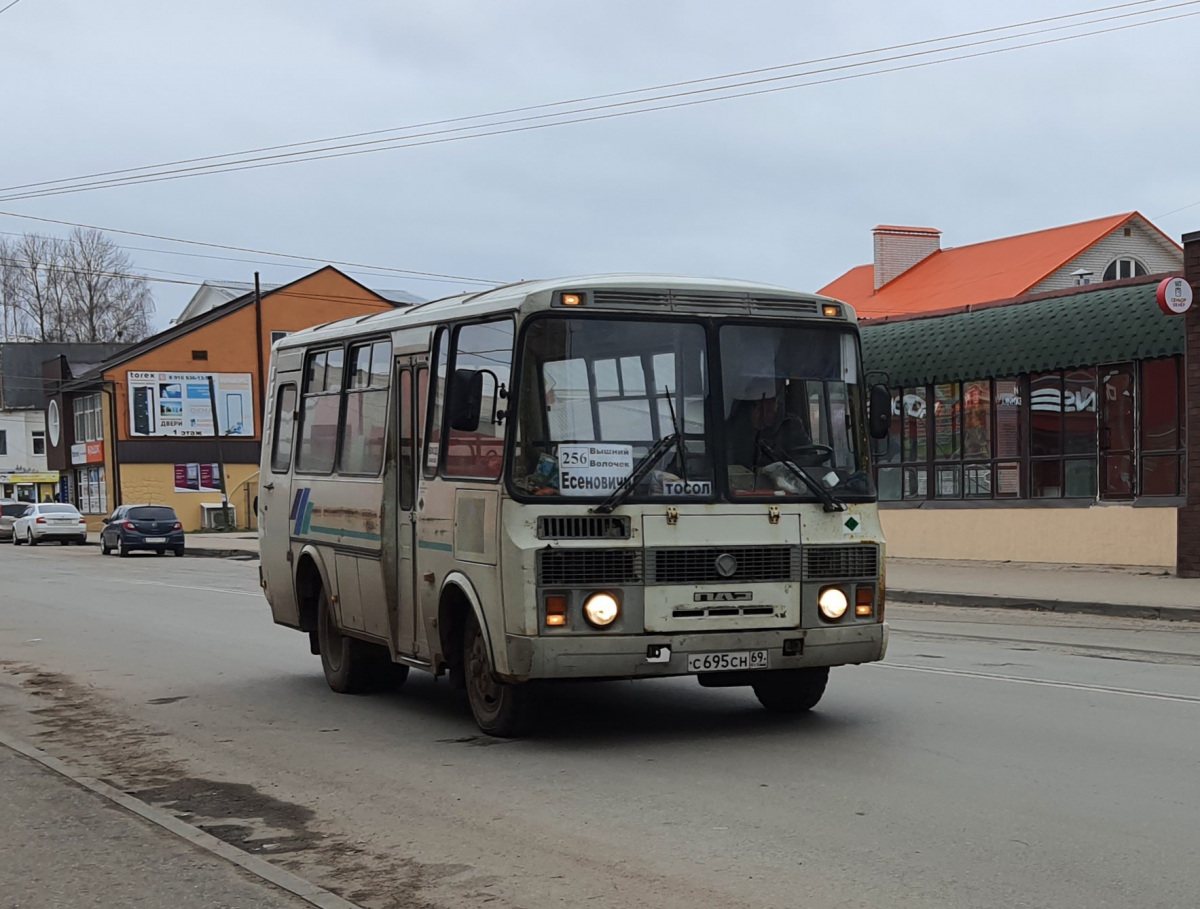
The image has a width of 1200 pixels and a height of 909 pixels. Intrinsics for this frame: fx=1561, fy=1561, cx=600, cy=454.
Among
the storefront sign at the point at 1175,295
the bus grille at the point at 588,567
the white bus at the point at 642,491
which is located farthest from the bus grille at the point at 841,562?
the storefront sign at the point at 1175,295

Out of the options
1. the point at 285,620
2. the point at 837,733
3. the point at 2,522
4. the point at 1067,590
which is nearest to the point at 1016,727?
the point at 837,733

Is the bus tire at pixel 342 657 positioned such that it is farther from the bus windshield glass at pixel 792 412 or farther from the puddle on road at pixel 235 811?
the bus windshield glass at pixel 792 412

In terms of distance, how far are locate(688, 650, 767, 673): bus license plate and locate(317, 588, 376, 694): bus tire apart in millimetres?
3675

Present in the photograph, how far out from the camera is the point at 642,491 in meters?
9.02

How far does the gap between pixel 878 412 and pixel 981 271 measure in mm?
42251

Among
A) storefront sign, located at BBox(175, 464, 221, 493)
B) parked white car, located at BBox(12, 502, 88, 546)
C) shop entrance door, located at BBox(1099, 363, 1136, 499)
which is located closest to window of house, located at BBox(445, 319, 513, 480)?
shop entrance door, located at BBox(1099, 363, 1136, 499)

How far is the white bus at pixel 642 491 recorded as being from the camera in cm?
893

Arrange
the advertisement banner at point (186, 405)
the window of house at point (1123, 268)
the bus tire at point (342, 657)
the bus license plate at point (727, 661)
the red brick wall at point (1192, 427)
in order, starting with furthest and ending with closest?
the advertisement banner at point (186, 405)
the window of house at point (1123, 268)
the red brick wall at point (1192, 427)
the bus tire at point (342, 657)
the bus license plate at point (727, 661)

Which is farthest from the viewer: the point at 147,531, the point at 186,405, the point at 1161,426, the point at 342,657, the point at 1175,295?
the point at 186,405

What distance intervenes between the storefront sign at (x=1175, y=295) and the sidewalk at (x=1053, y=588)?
3894 millimetres

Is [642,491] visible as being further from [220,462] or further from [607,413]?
[220,462]

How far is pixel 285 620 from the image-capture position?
13.1 meters

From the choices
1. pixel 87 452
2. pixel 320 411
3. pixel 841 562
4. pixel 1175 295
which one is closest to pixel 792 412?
pixel 841 562

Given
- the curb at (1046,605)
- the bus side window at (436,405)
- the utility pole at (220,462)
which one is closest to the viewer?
the bus side window at (436,405)
